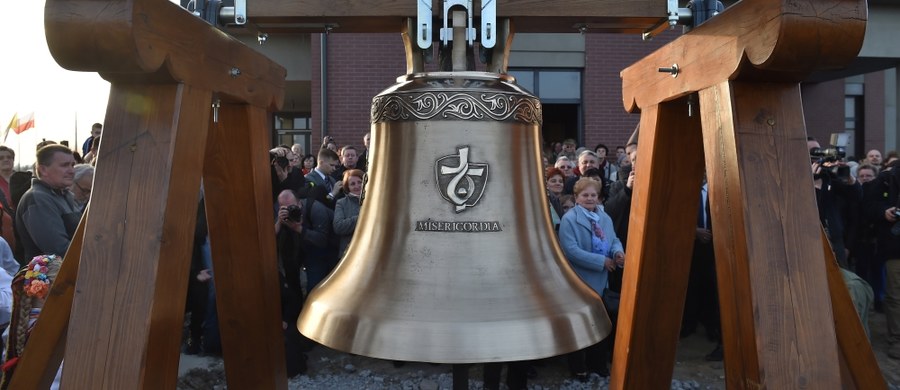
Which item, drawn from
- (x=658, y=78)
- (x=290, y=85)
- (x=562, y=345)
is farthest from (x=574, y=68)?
(x=562, y=345)

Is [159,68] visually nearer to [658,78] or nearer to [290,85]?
[658,78]

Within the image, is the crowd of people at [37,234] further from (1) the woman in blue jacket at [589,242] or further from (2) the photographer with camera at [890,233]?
(2) the photographer with camera at [890,233]

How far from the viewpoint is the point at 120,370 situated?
53.7 inches

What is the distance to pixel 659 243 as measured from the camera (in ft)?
6.77

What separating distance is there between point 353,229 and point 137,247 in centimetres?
342

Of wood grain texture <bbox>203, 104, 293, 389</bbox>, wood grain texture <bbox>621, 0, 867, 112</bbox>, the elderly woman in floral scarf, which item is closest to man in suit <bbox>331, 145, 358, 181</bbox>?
the elderly woman in floral scarf

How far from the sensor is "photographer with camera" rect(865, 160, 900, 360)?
5.34 m

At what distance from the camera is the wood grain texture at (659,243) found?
201cm

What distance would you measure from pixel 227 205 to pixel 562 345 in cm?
118

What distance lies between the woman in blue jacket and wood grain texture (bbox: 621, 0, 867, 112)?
2852 millimetres

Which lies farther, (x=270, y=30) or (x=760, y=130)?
(x=270, y=30)

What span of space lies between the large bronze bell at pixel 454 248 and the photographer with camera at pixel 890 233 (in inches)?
193

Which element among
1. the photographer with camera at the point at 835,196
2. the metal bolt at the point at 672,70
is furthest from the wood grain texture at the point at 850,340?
the photographer with camera at the point at 835,196

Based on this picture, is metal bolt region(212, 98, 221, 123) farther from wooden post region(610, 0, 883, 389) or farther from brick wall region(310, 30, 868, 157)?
brick wall region(310, 30, 868, 157)
